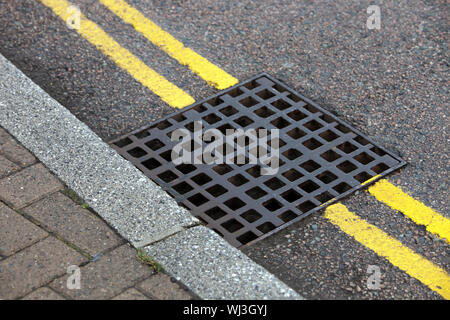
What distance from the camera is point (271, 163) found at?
10.7 ft

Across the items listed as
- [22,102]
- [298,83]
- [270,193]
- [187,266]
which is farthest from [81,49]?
[187,266]

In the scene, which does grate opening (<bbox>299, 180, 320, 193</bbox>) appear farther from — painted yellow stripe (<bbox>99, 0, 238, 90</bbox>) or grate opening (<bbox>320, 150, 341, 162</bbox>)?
painted yellow stripe (<bbox>99, 0, 238, 90</bbox>)

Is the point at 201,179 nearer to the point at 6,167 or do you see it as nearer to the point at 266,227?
the point at 266,227

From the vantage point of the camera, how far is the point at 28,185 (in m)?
2.95

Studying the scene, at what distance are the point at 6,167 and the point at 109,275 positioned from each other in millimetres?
837

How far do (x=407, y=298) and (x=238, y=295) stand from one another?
2.26ft

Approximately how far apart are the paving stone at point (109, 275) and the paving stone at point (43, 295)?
3 centimetres

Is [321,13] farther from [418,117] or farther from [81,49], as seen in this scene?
[81,49]

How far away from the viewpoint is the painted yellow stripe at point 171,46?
150 inches
